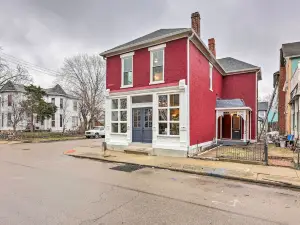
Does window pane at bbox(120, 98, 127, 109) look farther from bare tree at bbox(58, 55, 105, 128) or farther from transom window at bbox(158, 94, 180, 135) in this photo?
bare tree at bbox(58, 55, 105, 128)

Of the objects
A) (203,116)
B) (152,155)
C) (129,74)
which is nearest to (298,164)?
(203,116)

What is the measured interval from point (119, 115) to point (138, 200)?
903cm

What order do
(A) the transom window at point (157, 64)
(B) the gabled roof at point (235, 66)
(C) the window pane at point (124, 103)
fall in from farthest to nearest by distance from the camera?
(B) the gabled roof at point (235, 66), (C) the window pane at point (124, 103), (A) the transom window at point (157, 64)

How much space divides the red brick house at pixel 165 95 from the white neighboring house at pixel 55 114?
22514 mm

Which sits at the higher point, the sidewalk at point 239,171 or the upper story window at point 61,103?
the upper story window at point 61,103

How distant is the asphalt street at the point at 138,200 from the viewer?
12.4 feet

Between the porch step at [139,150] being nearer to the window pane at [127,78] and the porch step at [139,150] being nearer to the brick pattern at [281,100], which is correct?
the window pane at [127,78]

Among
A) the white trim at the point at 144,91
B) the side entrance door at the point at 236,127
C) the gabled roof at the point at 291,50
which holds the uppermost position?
the gabled roof at the point at 291,50

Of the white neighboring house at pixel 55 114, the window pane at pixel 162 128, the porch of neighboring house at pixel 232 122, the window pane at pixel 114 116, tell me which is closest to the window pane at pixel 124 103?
the window pane at pixel 114 116

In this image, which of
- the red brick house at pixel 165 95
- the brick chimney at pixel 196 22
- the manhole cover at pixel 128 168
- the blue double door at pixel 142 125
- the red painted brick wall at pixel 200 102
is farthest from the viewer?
the brick chimney at pixel 196 22

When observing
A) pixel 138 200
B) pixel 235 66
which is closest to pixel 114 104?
pixel 138 200

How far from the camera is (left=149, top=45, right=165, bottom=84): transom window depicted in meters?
11.7

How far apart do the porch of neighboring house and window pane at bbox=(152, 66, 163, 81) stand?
654 centimetres

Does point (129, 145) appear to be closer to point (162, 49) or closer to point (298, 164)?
point (162, 49)
